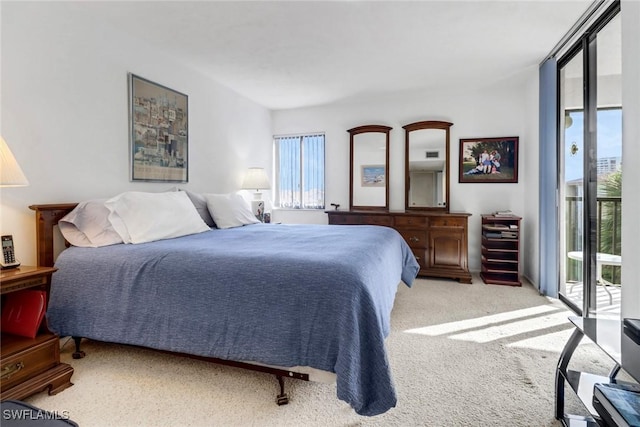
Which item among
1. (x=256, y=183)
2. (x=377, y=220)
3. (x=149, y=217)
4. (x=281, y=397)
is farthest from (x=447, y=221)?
(x=149, y=217)

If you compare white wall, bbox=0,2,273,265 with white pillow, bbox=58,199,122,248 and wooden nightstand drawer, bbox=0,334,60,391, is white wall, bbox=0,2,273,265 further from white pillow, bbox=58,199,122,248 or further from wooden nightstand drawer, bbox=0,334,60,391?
wooden nightstand drawer, bbox=0,334,60,391

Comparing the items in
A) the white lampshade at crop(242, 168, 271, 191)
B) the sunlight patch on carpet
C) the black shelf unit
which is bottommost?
the sunlight patch on carpet

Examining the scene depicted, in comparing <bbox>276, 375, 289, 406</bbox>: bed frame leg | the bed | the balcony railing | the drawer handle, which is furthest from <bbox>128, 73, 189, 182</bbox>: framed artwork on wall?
the balcony railing

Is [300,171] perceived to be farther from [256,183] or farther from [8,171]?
[8,171]

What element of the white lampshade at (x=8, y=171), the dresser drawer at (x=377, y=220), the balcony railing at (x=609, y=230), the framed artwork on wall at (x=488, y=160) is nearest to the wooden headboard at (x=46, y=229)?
the white lampshade at (x=8, y=171)

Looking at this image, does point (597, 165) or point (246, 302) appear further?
point (597, 165)

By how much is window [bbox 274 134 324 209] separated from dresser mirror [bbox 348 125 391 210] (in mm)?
523

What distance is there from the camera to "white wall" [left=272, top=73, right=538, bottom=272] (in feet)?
13.7

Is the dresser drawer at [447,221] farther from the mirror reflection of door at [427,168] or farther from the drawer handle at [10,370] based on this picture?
the drawer handle at [10,370]

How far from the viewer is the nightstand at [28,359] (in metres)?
1.56

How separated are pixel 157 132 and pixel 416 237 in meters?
3.17

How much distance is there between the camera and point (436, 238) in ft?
13.4

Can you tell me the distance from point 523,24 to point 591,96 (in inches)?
31.8

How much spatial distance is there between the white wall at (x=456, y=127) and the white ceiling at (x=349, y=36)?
1.37ft
